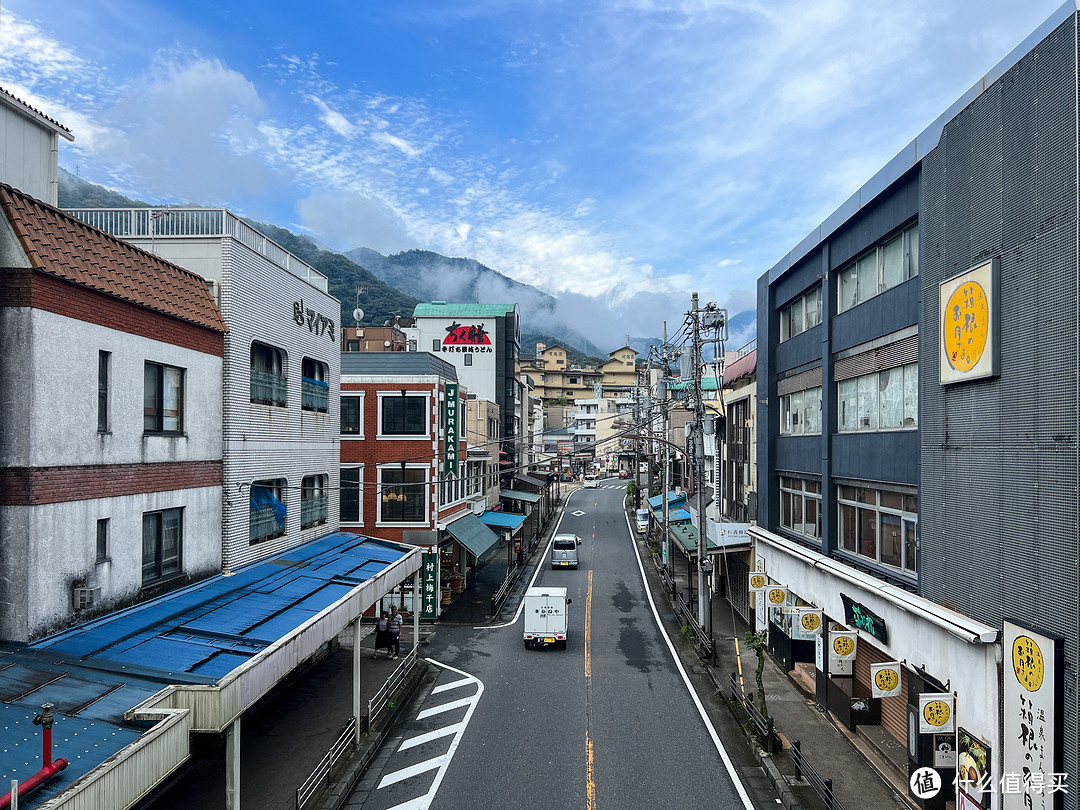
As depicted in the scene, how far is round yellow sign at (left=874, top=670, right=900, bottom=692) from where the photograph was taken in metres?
12.8

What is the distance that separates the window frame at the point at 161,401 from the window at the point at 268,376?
320cm

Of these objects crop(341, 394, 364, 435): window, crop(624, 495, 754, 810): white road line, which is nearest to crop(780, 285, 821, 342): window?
crop(624, 495, 754, 810): white road line

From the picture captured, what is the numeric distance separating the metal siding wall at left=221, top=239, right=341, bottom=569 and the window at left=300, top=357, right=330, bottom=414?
252mm

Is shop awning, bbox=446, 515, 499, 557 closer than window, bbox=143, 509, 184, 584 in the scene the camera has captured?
No

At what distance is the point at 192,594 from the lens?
13945 millimetres

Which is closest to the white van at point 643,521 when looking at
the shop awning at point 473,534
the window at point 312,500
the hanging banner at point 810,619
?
the shop awning at point 473,534

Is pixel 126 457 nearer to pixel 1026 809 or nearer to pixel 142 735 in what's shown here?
pixel 142 735

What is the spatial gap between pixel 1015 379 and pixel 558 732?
12.5 metres

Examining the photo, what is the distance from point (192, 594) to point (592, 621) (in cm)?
1848

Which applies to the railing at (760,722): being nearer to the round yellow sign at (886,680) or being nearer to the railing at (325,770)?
the round yellow sign at (886,680)

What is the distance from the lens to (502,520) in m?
38.6

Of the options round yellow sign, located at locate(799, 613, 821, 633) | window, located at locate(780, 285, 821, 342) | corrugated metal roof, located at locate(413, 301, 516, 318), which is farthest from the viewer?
corrugated metal roof, located at locate(413, 301, 516, 318)

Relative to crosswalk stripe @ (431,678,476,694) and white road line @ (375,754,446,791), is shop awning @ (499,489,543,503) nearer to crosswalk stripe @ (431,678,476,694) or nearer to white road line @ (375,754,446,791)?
crosswalk stripe @ (431,678,476,694)

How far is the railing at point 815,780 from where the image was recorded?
12.2 metres
